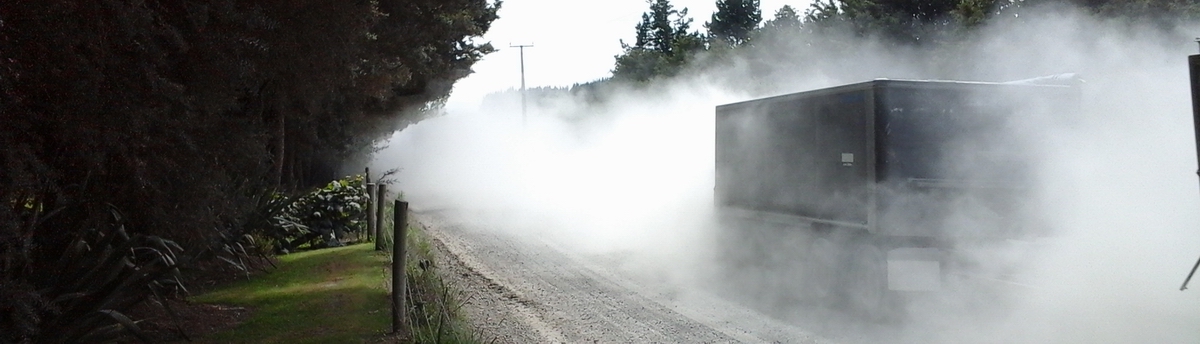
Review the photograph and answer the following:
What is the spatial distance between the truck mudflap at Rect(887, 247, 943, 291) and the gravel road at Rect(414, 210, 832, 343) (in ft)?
4.04

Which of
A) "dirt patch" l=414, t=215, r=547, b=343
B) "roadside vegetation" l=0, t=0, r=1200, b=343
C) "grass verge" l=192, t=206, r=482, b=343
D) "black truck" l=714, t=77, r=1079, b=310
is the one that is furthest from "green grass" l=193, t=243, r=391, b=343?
"black truck" l=714, t=77, r=1079, b=310

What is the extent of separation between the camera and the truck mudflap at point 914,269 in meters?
8.74

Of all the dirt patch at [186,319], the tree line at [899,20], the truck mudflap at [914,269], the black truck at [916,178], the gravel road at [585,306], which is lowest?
the gravel road at [585,306]

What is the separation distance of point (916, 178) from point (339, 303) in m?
5.47

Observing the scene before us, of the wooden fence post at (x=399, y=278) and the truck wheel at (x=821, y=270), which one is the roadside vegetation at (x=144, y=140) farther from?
the truck wheel at (x=821, y=270)

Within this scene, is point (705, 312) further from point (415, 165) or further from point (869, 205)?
point (415, 165)

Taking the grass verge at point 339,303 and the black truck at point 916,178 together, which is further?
the black truck at point 916,178

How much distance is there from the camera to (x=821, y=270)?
33.0 ft

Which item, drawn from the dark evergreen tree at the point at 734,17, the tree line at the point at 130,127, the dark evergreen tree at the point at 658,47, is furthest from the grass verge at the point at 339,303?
the dark evergreen tree at the point at 734,17

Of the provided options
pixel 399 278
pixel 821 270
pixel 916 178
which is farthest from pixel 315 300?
pixel 916 178

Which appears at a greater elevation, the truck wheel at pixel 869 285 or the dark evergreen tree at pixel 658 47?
the dark evergreen tree at pixel 658 47

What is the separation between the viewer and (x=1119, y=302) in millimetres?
8523

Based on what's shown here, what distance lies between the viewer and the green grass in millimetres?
7328

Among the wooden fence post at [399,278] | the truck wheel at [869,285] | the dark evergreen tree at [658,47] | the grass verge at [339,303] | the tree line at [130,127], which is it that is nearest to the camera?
the tree line at [130,127]
